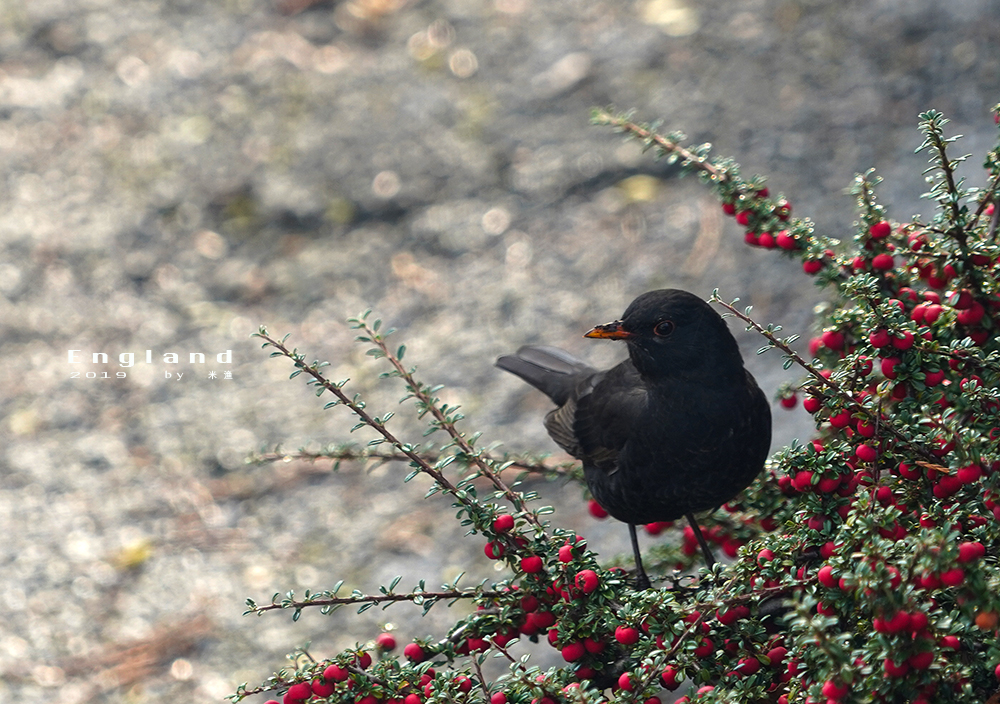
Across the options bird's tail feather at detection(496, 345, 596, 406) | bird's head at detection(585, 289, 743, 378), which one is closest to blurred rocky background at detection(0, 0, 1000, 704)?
bird's tail feather at detection(496, 345, 596, 406)

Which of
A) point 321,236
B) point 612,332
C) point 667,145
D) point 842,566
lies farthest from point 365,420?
point 321,236

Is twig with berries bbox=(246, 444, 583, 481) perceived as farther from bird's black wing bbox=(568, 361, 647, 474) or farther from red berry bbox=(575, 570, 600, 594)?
red berry bbox=(575, 570, 600, 594)

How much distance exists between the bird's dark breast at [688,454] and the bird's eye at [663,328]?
0.13m

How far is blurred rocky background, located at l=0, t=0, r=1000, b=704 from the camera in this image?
3629 mm

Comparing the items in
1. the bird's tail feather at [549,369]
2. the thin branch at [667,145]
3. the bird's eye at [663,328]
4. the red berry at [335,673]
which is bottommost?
the red berry at [335,673]

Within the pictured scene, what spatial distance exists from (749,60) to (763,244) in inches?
134

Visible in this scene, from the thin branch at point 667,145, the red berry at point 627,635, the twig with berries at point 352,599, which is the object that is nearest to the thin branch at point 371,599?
the twig with berries at point 352,599

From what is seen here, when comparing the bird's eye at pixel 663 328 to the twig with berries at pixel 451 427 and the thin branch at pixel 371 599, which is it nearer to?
the twig with berries at pixel 451 427

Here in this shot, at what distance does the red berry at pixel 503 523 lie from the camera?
1744 millimetres

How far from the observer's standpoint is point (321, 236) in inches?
193

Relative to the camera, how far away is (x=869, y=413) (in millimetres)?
1575

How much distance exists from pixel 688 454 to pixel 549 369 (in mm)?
959

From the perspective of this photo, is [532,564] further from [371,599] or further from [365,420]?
[365,420]

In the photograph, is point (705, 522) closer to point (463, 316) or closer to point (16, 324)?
point (463, 316)
